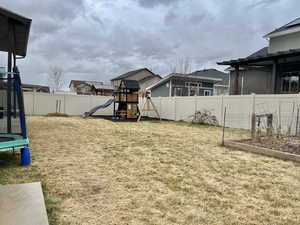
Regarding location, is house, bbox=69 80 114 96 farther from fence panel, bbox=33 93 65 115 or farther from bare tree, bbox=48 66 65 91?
fence panel, bbox=33 93 65 115

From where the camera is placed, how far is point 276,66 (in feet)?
29.5

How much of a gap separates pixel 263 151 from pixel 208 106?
19.5ft

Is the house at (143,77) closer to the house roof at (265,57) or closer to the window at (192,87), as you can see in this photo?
the window at (192,87)

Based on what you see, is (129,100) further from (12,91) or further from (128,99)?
(12,91)

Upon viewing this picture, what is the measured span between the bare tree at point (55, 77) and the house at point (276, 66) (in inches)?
1309

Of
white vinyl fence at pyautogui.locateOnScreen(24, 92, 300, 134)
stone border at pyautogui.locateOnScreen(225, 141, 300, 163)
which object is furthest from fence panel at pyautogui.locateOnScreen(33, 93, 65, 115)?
stone border at pyautogui.locateOnScreen(225, 141, 300, 163)

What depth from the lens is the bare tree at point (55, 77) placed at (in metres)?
36.8

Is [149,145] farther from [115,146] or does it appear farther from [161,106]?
[161,106]

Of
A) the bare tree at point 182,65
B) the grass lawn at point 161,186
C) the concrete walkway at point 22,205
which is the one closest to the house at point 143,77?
the bare tree at point 182,65

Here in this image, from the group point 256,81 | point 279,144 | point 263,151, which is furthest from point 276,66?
point 263,151

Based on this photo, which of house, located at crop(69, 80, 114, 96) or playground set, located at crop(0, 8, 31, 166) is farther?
house, located at crop(69, 80, 114, 96)

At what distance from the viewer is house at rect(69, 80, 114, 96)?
103 feet

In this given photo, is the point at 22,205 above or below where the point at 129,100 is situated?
below

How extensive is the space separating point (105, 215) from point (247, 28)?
19586mm
